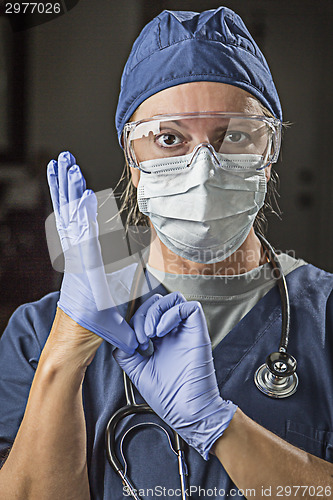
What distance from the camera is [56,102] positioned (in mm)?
1010

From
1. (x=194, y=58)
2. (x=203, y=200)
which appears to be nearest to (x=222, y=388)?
(x=203, y=200)

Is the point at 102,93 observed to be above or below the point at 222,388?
above

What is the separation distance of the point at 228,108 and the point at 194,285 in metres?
0.34

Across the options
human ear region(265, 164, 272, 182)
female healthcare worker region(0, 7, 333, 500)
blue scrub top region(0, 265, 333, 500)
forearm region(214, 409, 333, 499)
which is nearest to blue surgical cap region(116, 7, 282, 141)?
female healthcare worker region(0, 7, 333, 500)

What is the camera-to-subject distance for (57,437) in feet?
2.83

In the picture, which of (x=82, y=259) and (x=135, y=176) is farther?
(x=135, y=176)

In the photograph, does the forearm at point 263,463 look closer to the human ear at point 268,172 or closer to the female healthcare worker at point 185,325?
the female healthcare worker at point 185,325

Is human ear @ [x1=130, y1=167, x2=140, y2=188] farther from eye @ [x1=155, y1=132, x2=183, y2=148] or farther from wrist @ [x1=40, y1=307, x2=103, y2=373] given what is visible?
wrist @ [x1=40, y1=307, x2=103, y2=373]

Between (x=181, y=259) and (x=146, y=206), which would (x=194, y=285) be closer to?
(x=181, y=259)

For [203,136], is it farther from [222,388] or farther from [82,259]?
[222,388]

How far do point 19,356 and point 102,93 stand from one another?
560mm

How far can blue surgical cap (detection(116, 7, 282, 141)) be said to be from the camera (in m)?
0.91

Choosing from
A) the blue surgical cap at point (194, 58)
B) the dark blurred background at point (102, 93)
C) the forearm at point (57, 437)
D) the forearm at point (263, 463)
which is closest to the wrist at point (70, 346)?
the forearm at point (57, 437)

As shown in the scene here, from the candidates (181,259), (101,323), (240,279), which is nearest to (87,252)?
(101,323)
